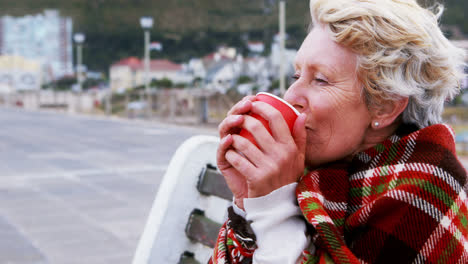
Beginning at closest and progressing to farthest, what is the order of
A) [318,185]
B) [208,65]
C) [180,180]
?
1. [318,185]
2. [180,180]
3. [208,65]

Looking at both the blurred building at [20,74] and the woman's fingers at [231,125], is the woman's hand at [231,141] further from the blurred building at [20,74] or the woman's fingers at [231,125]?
the blurred building at [20,74]

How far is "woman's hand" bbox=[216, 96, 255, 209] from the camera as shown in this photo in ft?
3.44

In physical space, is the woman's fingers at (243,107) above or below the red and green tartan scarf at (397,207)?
above

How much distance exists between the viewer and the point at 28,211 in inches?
234

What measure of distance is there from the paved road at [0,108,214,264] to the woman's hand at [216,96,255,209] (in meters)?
3.48

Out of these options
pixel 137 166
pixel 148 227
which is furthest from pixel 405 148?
pixel 137 166

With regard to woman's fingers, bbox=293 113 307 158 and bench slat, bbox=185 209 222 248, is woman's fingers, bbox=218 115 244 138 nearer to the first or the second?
woman's fingers, bbox=293 113 307 158

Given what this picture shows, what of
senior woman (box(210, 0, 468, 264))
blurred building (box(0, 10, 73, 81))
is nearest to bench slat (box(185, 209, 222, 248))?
senior woman (box(210, 0, 468, 264))

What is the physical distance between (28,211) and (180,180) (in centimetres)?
466

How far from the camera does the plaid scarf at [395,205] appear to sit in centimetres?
98

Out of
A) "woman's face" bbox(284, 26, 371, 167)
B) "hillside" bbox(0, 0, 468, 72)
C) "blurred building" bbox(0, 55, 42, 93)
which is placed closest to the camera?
"woman's face" bbox(284, 26, 371, 167)

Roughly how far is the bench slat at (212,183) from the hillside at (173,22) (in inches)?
869

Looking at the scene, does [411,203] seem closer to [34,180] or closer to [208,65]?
[34,180]

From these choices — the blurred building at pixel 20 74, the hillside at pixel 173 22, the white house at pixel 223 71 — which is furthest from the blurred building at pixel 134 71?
the white house at pixel 223 71
